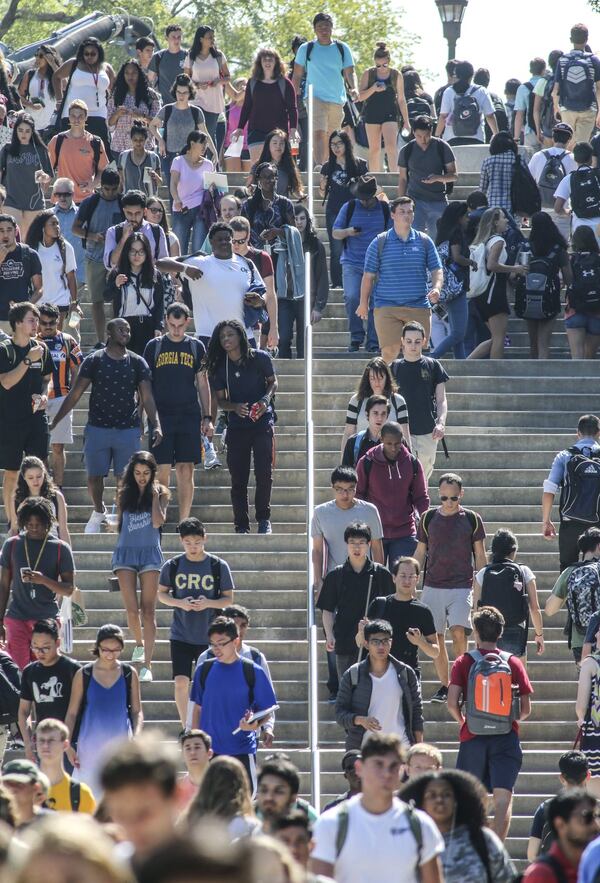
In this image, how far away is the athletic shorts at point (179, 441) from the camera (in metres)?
13.8

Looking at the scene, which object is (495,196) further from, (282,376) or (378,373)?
(378,373)

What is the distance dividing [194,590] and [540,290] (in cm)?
657

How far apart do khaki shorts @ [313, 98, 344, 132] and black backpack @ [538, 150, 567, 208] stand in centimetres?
232

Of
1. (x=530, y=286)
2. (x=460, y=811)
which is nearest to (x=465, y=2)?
(x=530, y=286)

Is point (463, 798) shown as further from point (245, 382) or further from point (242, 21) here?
point (242, 21)

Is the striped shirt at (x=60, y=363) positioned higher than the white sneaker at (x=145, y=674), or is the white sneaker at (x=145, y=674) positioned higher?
the striped shirt at (x=60, y=363)

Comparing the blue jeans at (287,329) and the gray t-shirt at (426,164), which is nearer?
the blue jeans at (287,329)

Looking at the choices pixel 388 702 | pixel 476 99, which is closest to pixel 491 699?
pixel 388 702

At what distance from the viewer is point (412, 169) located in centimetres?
1850

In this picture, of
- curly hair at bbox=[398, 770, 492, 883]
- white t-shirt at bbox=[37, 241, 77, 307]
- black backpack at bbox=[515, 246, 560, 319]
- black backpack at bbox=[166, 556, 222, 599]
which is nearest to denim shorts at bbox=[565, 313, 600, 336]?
black backpack at bbox=[515, 246, 560, 319]

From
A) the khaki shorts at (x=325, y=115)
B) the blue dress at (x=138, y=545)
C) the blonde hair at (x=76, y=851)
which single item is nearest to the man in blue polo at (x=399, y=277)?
the blue dress at (x=138, y=545)

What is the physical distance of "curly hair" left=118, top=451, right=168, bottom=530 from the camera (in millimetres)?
12086

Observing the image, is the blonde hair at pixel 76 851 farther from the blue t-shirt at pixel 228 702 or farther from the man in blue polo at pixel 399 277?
the man in blue polo at pixel 399 277

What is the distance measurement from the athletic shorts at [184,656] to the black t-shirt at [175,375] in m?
2.84
